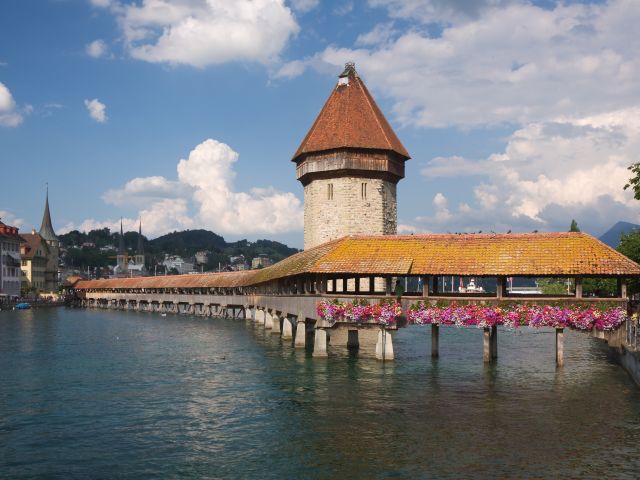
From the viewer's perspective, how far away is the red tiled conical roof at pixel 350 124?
174 ft

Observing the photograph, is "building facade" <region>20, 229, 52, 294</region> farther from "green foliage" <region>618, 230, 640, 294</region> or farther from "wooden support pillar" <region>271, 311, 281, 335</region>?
"green foliage" <region>618, 230, 640, 294</region>

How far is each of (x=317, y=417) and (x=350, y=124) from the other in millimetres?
38286

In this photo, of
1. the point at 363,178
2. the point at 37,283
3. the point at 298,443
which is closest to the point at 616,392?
the point at 298,443

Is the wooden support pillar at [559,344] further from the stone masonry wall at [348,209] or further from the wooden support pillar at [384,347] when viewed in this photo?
the stone masonry wall at [348,209]

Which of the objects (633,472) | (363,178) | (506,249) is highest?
(363,178)

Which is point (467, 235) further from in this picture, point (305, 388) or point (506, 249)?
point (305, 388)

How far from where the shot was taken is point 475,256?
85.6ft

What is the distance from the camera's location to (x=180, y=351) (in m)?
35.4

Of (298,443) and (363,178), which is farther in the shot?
(363,178)

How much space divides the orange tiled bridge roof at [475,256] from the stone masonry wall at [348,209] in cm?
2252

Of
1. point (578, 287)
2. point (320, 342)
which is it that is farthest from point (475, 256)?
point (320, 342)

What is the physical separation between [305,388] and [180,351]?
14.5 meters

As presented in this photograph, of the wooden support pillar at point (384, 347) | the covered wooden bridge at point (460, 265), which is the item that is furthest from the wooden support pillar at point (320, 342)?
the wooden support pillar at point (384, 347)

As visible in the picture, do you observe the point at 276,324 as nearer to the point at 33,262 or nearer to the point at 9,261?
the point at 9,261
